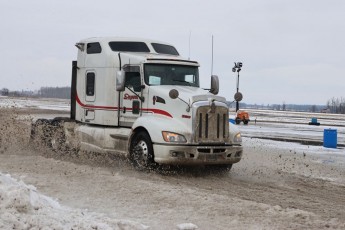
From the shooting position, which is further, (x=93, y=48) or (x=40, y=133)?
(x=40, y=133)

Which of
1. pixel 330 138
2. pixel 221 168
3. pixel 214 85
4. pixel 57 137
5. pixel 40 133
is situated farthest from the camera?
pixel 330 138

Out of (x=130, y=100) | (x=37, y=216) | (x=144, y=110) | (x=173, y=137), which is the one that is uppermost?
(x=130, y=100)

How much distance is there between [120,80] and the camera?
11.6 m

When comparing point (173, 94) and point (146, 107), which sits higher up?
point (173, 94)

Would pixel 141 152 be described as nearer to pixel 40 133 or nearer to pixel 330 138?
pixel 40 133

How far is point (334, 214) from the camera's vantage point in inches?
292

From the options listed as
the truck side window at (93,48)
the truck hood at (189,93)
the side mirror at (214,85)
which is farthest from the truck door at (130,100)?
the side mirror at (214,85)

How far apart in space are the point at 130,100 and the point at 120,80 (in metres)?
0.66

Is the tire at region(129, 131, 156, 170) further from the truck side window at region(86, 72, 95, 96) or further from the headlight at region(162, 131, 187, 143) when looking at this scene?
the truck side window at region(86, 72, 95, 96)

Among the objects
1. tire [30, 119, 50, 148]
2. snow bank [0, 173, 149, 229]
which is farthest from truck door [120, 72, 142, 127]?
snow bank [0, 173, 149, 229]

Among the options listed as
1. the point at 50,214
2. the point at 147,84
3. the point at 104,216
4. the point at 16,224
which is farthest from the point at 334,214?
the point at 147,84

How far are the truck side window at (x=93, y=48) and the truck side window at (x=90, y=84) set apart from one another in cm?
64

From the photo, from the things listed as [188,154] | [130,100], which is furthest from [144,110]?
[188,154]

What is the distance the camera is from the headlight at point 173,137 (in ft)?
34.4
